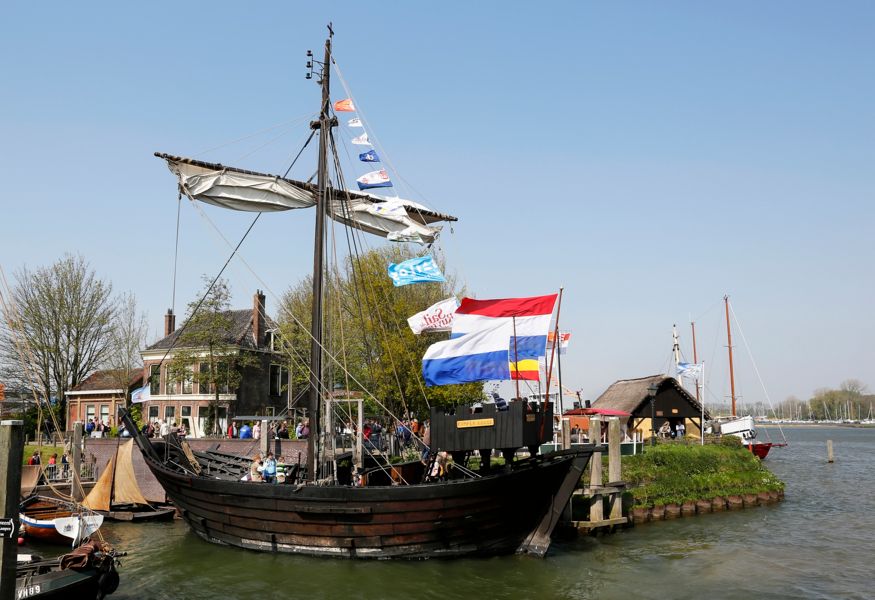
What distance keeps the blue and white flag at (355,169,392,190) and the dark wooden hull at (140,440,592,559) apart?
10.1 meters

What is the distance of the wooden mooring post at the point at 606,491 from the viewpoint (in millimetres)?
21688

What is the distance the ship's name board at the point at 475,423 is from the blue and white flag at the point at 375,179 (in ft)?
29.3

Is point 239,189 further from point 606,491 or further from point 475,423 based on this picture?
point 606,491

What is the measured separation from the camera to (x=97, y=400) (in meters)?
48.6

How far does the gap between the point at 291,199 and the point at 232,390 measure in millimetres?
→ 24066

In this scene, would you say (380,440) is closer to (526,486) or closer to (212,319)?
(526,486)

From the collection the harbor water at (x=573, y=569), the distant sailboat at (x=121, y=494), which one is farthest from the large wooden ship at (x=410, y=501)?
the distant sailboat at (x=121, y=494)

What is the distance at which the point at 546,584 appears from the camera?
16.1m

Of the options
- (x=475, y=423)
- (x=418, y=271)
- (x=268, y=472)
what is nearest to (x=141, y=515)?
(x=268, y=472)

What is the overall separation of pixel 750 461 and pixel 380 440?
1618cm

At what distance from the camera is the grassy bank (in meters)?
24.8

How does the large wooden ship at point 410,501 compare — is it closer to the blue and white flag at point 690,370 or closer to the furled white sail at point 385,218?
the furled white sail at point 385,218

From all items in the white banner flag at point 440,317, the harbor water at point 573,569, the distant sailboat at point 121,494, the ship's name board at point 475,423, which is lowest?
the harbor water at point 573,569

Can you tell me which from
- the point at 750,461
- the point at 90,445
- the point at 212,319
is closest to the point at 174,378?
the point at 212,319
